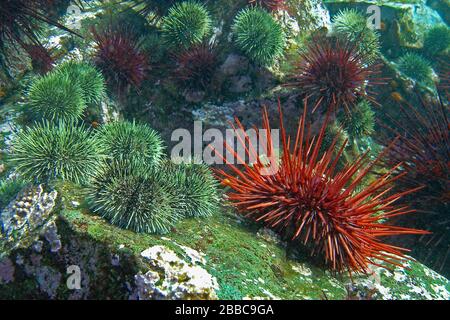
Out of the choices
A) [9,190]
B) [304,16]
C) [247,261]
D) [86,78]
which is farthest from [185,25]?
[247,261]

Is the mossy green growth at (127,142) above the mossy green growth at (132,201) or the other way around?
above

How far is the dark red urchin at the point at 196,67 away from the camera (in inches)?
209

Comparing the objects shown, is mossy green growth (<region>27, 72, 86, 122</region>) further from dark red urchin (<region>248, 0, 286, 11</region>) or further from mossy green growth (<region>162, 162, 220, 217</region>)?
dark red urchin (<region>248, 0, 286, 11</region>)

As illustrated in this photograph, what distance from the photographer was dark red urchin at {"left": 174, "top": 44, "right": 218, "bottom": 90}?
17.4ft

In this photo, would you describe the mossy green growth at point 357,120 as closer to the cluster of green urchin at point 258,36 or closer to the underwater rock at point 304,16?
the cluster of green urchin at point 258,36

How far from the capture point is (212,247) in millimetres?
3371

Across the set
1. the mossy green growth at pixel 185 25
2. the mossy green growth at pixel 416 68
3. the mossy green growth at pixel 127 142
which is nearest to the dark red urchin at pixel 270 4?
the mossy green growth at pixel 185 25

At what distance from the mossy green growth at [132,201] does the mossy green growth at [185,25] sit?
2.74 meters

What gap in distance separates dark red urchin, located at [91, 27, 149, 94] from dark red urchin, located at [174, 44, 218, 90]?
58 centimetres

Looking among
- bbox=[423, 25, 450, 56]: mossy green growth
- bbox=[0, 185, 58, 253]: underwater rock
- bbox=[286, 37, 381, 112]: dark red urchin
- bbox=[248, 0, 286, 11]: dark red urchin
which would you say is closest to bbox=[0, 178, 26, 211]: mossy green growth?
bbox=[0, 185, 58, 253]: underwater rock

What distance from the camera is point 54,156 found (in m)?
3.72
